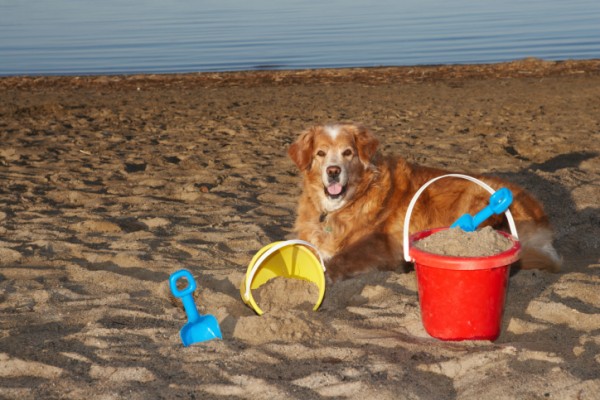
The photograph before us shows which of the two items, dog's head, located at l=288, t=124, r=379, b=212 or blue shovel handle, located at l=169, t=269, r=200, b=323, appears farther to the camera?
dog's head, located at l=288, t=124, r=379, b=212

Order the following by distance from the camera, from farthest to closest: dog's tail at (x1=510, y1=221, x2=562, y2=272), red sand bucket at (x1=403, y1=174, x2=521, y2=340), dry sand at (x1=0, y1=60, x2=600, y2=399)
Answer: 1. dog's tail at (x1=510, y1=221, x2=562, y2=272)
2. red sand bucket at (x1=403, y1=174, x2=521, y2=340)
3. dry sand at (x1=0, y1=60, x2=600, y2=399)

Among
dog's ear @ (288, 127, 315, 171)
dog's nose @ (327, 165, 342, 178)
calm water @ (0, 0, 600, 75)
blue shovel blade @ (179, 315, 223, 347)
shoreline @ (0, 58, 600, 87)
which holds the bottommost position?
blue shovel blade @ (179, 315, 223, 347)

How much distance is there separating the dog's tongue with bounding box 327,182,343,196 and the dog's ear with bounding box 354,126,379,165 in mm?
285

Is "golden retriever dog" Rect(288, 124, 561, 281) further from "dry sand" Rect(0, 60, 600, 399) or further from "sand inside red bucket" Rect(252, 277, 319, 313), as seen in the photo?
"sand inside red bucket" Rect(252, 277, 319, 313)

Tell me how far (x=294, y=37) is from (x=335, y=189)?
24227 millimetres

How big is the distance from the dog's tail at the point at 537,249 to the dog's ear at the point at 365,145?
125cm

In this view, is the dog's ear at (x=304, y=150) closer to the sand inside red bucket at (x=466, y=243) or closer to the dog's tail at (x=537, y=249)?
the dog's tail at (x=537, y=249)

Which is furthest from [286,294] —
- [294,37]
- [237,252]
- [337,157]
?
[294,37]

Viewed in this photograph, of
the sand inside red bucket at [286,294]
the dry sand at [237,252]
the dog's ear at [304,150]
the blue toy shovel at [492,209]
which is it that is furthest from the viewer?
the dog's ear at [304,150]

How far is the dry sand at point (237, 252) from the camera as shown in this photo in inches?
134

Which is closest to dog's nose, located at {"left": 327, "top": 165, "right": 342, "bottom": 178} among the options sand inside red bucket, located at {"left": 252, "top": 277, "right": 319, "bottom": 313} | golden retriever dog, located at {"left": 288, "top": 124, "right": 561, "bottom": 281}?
golden retriever dog, located at {"left": 288, "top": 124, "right": 561, "bottom": 281}

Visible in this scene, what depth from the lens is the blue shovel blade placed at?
383cm

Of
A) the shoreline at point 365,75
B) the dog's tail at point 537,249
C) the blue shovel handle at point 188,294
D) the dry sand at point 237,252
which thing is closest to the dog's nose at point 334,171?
the dry sand at point 237,252

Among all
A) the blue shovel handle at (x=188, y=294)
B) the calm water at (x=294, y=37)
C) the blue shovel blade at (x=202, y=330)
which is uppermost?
the calm water at (x=294, y=37)
